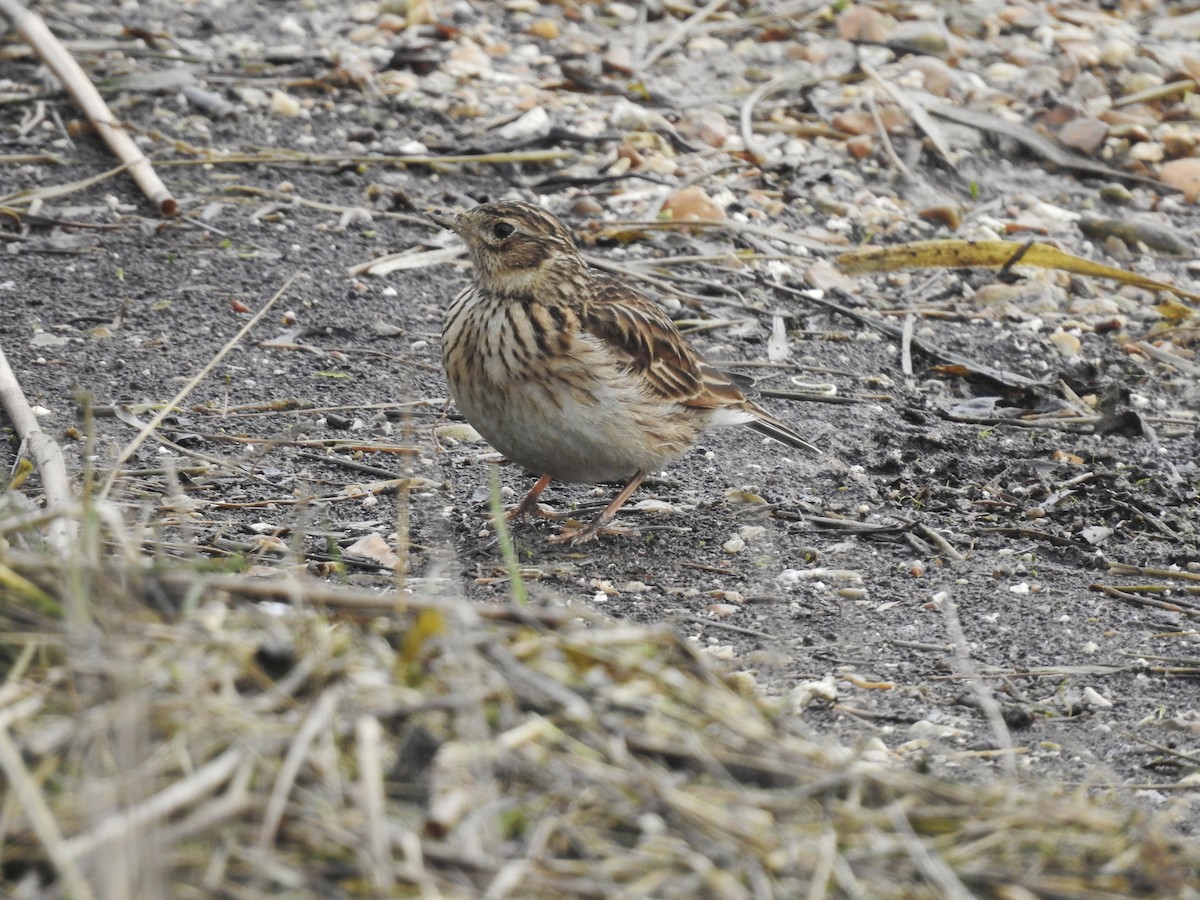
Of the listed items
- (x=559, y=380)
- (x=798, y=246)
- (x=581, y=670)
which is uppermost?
(x=581, y=670)

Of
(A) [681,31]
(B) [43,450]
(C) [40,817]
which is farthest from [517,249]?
(A) [681,31]

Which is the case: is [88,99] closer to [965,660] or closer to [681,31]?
[681,31]

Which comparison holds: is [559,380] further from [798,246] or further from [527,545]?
[798,246]

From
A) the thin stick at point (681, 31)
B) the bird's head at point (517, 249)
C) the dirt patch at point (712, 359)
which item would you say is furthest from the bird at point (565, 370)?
the thin stick at point (681, 31)

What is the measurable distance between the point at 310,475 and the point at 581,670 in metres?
3.24

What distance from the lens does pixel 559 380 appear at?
5.54 m

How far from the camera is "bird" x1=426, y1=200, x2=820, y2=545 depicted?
18.1ft

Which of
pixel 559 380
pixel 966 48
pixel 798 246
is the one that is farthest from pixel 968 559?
pixel 966 48

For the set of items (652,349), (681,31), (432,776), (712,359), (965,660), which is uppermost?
(432,776)

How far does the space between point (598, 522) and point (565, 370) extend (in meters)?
0.62

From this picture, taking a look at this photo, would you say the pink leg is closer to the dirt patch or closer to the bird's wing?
the dirt patch

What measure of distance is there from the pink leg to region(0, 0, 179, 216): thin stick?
2.93 metres

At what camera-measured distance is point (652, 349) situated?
5.93 meters

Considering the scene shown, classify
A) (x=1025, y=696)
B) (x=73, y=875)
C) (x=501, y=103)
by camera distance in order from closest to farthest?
(x=73, y=875) < (x=1025, y=696) < (x=501, y=103)
